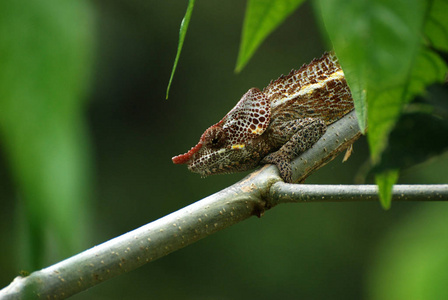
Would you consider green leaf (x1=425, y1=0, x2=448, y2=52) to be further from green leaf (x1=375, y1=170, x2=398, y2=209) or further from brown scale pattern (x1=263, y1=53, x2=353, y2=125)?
brown scale pattern (x1=263, y1=53, x2=353, y2=125)

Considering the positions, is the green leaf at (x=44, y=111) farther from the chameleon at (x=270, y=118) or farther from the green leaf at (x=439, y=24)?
the chameleon at (x=270, y=118)

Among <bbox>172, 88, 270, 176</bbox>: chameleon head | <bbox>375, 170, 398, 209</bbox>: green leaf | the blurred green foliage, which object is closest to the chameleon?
<bbox>172, 88, 270, 176</bbox>: chameleon head

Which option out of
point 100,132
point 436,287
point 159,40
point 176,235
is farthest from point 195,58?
point 436,287

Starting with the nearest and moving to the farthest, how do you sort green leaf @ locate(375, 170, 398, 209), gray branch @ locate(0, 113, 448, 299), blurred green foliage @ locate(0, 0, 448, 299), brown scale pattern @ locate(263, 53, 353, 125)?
green leaf @ locate(375, 170, 398, 209), gray branch @ locate(0, 113, 448, 299), brown scale pattern @ locate(263, 53, 353, 125), blurred green foliage @ locate(0, 0, 448, 299)

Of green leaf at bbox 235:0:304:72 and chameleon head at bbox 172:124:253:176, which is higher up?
chameleon head at bbox 172:124:253:176

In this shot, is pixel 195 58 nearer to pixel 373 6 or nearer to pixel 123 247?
pixel 123 247

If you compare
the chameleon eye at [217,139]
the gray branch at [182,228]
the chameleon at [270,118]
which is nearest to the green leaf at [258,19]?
the gray branch at [182,228]
